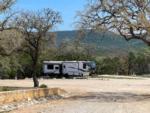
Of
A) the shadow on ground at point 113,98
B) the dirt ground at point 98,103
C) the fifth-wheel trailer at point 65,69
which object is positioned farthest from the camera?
the fifth-wheel trailer at point 65,69

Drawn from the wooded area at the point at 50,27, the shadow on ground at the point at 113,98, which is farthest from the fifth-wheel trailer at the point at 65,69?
the shadow on ground at the point at 113,98

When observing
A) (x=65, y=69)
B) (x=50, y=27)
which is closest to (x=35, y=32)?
(x=50, y=27)

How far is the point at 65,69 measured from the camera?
8706cm

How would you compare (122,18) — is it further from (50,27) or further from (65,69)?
(65,69)

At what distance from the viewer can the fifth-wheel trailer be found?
3428 inches

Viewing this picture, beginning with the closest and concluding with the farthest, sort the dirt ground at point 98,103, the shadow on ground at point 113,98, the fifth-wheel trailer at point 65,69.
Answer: the dirt ground at point 98,103, the shadow on ground at point 113,98, the fifth-wheel trailer at point 65,69

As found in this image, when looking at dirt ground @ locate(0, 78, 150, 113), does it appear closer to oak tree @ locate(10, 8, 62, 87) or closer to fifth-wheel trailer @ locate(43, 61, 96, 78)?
oak tree @ locate(10, 8, 62, 87)

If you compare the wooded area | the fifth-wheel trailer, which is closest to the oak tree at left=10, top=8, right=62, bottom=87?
the wooded area

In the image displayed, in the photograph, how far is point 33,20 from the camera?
4606 cm

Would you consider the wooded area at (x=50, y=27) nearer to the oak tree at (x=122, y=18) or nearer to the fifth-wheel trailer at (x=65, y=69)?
the oak tree at (x=122, y=18)

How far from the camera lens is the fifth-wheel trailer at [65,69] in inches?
3428

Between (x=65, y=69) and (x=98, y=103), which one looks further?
(x=65, y=69)

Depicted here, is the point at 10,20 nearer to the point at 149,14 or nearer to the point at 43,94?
the point at 43,94

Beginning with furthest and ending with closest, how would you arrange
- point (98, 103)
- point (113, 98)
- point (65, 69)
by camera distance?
1. point (65, 69)
2. point (113, 98)
3. point (98, 103)
